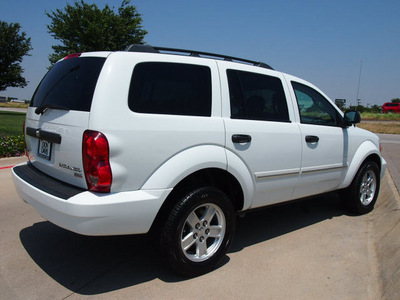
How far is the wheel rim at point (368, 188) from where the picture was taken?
4.96 meters

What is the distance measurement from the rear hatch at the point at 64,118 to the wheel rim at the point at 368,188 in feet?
12.9

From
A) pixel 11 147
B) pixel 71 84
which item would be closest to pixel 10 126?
pixel 11 147

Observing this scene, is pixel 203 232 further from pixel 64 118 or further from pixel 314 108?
pixel 314 108

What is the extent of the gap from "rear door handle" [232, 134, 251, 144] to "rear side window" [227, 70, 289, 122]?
20 centimetres

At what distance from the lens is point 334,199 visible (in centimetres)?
599

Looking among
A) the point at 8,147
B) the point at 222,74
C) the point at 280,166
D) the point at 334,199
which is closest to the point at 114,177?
the point at 222,74

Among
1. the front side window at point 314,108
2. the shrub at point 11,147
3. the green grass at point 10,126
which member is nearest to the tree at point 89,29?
the green grass at point 10,126

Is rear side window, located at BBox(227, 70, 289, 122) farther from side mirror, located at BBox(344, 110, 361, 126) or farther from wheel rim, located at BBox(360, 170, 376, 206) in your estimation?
wheel rim, located at BBox(360, 170, 376, 206)

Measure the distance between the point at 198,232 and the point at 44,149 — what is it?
5.08 feet

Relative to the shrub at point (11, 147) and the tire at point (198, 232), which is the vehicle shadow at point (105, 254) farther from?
the shrub at point (11, 147)

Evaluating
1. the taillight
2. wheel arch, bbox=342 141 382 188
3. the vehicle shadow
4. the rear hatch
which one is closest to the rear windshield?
the rear hatch

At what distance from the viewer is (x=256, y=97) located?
3.55m

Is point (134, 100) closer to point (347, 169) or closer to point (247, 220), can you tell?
point (247, 220)

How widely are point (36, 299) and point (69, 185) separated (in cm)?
88
